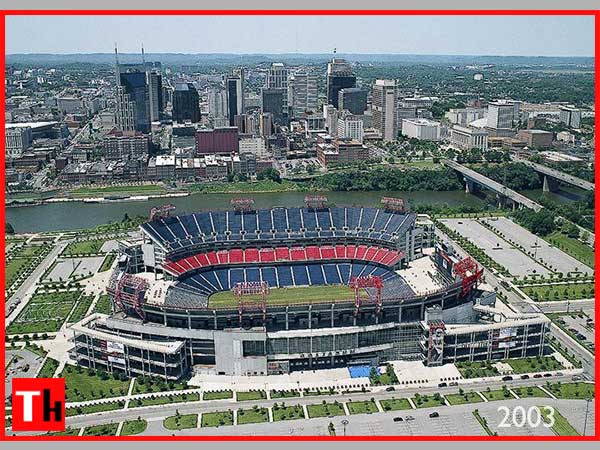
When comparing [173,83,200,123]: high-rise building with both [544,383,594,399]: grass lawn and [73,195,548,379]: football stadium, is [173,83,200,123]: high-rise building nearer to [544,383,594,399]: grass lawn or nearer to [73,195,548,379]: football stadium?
[73,195,548,379]: football stadium

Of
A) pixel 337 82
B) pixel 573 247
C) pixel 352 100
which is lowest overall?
pixel 573 247

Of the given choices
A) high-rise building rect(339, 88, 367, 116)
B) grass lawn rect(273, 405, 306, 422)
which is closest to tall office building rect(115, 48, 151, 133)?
high-rise building rect(339, 88, 367, 116)

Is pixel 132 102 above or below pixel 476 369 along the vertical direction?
above

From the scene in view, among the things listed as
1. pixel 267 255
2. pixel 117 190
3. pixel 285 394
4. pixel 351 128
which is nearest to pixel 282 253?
pixel 267 255

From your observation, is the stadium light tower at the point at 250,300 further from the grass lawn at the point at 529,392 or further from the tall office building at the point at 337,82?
the tall office building at the point at 337,82

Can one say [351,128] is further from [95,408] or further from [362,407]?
[95,408]

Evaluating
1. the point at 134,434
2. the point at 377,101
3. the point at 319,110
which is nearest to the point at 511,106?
the point at 377,101
